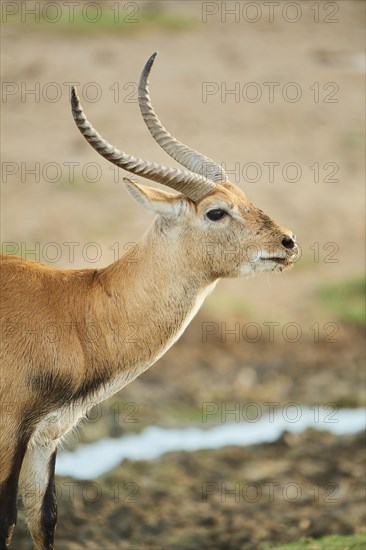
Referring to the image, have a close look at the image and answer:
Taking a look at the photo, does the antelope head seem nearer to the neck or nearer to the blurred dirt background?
the neck

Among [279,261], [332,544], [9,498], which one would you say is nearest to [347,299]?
[332,544]

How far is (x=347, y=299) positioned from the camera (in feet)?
58.2

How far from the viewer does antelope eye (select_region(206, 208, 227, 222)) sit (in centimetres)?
890

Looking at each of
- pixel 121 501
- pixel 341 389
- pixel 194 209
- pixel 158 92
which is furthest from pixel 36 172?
pixel 194 209

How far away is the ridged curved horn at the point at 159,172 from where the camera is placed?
8406 mm

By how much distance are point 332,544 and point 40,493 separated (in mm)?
2760

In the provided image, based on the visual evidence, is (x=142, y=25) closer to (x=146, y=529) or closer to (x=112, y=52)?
(x=112, y=52)

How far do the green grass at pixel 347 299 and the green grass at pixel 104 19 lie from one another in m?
10.6

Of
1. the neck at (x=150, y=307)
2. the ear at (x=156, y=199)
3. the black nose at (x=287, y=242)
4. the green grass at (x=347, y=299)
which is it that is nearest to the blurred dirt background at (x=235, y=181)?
the green grass at (x=347, y=299)

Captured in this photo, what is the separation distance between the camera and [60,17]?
27.0 m

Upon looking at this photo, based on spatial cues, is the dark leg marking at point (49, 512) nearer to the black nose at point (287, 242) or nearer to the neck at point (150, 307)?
the neck at point (150, 307)

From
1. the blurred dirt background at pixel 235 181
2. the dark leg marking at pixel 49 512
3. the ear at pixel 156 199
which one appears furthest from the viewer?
the blurred dirt background at pixel 235 181

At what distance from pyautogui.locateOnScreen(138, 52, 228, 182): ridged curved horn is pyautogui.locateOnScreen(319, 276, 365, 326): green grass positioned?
8.22m

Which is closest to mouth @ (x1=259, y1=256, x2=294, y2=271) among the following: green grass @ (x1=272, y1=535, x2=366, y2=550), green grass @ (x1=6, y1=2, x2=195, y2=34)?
green grass @ (x1=272, y1=535, x2=366, y2=550)
